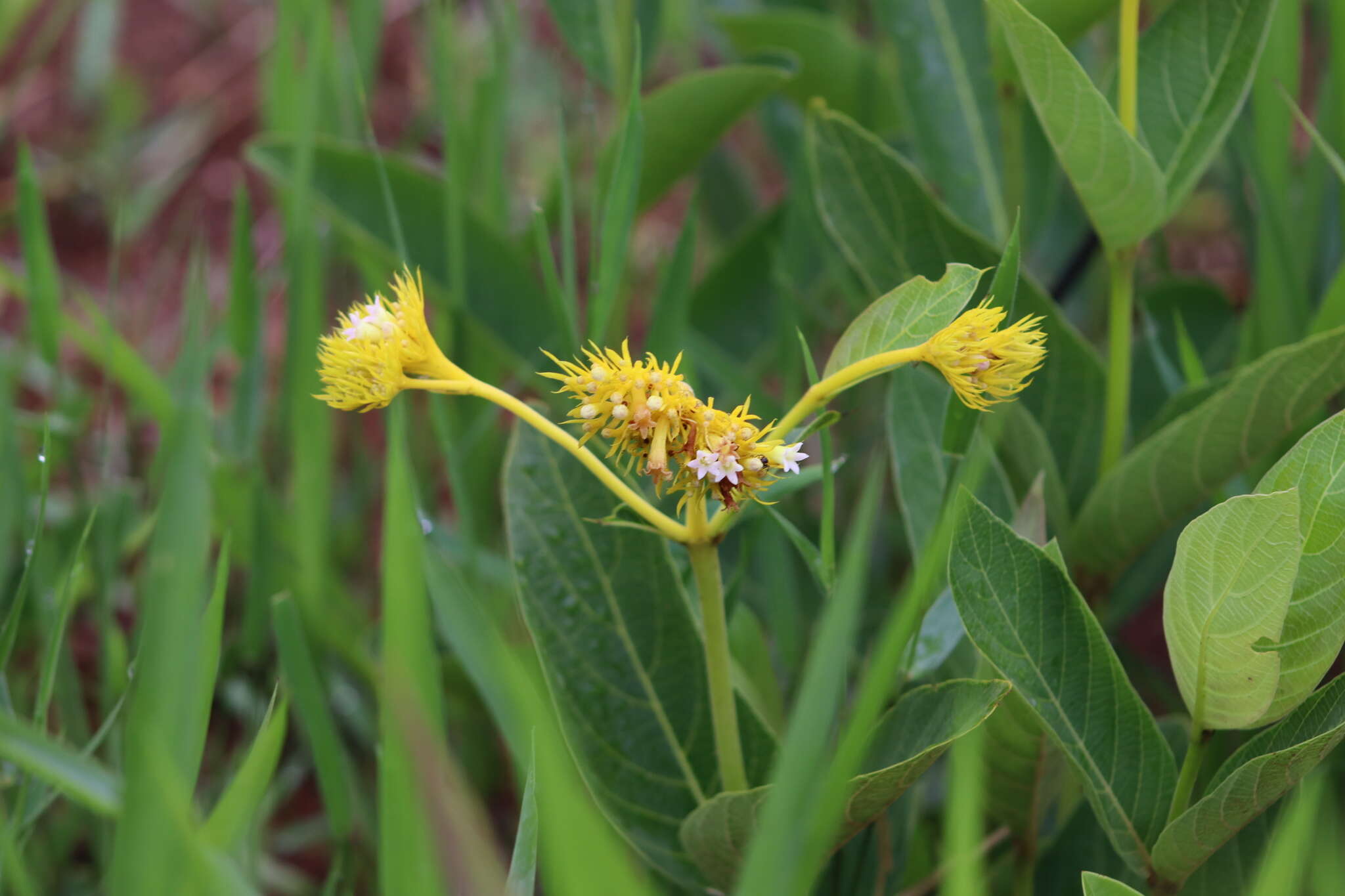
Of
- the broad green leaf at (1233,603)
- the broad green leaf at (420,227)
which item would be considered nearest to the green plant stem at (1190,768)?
the broad green leaf at (1233,603)

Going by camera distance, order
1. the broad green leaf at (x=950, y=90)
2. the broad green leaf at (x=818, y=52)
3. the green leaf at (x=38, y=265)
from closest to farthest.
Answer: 1. the green leaf at (x=38, y=265)
2. the broad green leaf at (x=950, y=90)
3. the broad green leaf at (x=818, y=52)

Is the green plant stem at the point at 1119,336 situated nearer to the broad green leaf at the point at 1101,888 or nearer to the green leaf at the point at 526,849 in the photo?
the broad green leaf at the point at 1101,888

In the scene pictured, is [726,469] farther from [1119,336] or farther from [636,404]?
[1119,336]

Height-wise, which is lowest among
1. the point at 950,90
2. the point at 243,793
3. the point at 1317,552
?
the point at 1317,552

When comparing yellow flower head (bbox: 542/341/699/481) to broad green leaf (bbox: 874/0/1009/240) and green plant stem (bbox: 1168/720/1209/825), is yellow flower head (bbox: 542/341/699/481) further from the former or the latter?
broad green leaf (bbox: 874/0/1009/240)

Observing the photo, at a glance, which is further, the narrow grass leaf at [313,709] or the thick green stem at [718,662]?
the narrow grass leaf at [313,709]

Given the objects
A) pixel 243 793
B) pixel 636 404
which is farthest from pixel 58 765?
pixel 636 404

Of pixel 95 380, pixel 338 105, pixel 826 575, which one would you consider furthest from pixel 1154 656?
pixel 95 380
